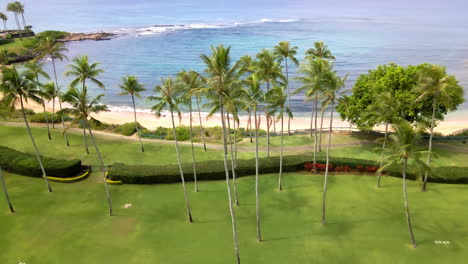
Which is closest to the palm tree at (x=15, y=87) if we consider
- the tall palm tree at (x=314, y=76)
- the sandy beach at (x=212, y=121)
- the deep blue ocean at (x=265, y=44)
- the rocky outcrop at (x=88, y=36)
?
the tall palm tree at (x=314, y=76)

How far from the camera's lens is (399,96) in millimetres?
42031

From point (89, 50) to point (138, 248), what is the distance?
12439cm

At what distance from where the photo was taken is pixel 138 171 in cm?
3622

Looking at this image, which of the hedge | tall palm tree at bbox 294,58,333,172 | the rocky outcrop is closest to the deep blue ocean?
the rocky outcrop

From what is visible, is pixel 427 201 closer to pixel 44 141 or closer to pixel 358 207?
pixel 358 207

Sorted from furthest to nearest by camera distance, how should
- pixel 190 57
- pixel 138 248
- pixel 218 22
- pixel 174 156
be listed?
1. pixel 218 22
2. pixel 190 57
3. pixel 174 156
4. pixel 138 248

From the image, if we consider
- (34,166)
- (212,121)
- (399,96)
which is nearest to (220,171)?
(34,166)

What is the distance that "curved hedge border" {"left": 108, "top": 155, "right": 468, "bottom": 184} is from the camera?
114 feet

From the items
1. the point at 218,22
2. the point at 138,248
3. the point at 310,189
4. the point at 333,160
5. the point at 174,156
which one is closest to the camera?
the point at 138,248

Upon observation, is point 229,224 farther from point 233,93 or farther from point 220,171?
point 233,93

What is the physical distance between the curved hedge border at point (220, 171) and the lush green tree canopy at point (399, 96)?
7.79 m

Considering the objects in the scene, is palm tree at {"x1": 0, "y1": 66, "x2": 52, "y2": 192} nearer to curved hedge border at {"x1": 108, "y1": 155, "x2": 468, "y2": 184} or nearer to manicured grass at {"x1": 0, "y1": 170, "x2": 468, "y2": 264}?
manicured grass at {"x1": 0, "y1": 170, "x2": 468, "y2": 264}

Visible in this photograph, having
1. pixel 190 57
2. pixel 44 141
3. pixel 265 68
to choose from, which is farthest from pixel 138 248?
pixel 190 57

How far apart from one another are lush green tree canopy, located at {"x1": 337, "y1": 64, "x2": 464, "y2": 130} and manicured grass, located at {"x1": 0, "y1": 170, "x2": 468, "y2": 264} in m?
11.2
